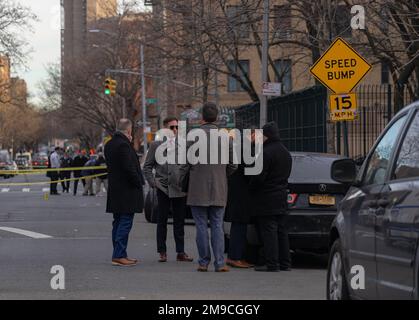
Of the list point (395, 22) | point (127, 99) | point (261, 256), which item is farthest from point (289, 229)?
point (127, 99)

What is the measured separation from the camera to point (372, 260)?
695cm

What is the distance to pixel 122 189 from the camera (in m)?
12.9

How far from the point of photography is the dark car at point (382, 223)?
6.16 metres

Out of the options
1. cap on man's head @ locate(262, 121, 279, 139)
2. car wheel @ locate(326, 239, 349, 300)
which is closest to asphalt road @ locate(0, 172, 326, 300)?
car wheel @ locate(326, 239, 349, 300)

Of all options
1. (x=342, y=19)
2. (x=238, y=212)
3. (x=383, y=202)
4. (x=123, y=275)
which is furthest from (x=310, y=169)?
(x=342, y=19)

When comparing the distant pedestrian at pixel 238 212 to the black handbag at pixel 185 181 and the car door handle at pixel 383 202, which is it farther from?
the car door handle at pixel 383 202

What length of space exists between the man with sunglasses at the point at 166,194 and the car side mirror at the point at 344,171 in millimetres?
5399

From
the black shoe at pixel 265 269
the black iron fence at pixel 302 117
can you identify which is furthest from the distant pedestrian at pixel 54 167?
the black shoe at pixel 265 269

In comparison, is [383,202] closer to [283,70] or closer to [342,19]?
[342,19]

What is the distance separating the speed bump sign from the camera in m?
17.6

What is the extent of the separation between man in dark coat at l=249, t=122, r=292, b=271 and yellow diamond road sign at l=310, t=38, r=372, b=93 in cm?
558

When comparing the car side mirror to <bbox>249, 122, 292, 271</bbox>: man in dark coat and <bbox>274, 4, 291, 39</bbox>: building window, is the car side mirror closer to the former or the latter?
<bbox>249, 122, 292, 271</bbox>: man in dark coat

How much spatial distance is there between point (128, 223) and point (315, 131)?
46.1ft
